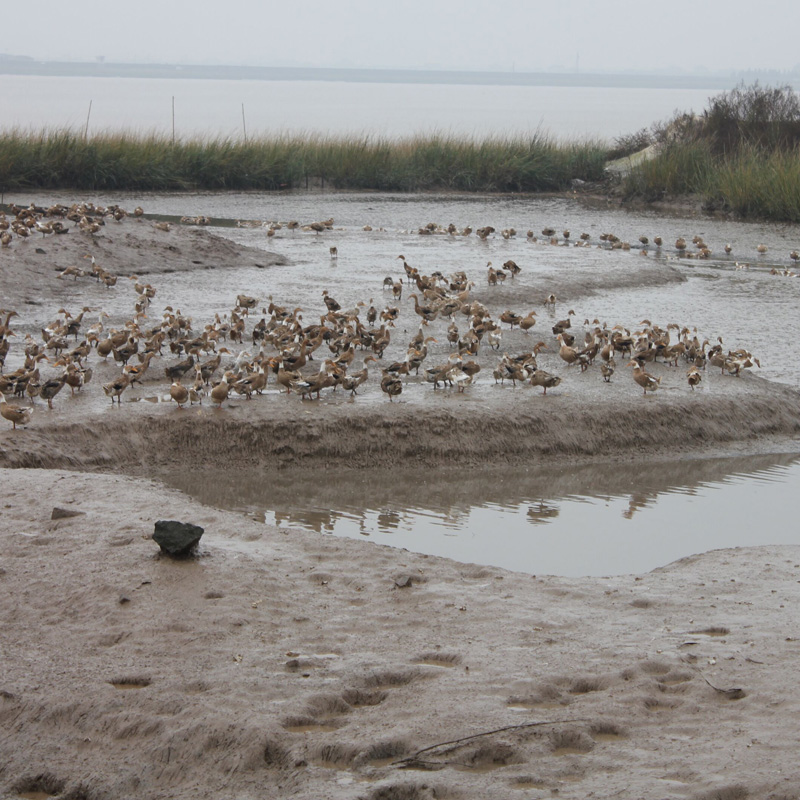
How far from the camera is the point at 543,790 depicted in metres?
4.61

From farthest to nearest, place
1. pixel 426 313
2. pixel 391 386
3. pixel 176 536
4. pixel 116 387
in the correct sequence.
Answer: pixel 426 313 → pixel 391 386 → pixel 116 387 → pixel 176 536

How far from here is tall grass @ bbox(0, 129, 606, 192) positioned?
31391 mm

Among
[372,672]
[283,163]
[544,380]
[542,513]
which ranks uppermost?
[283,163]

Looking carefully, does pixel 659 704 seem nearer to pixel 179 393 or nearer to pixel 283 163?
pixel 179 393

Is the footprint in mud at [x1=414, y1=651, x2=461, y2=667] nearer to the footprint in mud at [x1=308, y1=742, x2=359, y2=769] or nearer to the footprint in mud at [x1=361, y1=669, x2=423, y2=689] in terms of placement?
the footprint in mud at [x1=361, y1=669, x2=423, y2=689]

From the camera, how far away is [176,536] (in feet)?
22.8

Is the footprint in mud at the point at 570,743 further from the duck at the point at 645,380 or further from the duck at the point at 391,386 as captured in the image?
the duck at the point at 645,380

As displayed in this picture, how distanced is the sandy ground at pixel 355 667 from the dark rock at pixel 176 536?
12 centimetres

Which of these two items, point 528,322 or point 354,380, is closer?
point 354,380

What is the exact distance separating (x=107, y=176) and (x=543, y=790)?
29.9m

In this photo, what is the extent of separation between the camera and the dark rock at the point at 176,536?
694 centimetres

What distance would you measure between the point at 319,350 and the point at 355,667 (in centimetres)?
811

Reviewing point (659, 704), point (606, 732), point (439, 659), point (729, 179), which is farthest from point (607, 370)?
point (729, 179)

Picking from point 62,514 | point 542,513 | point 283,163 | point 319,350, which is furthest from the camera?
point 283,163
